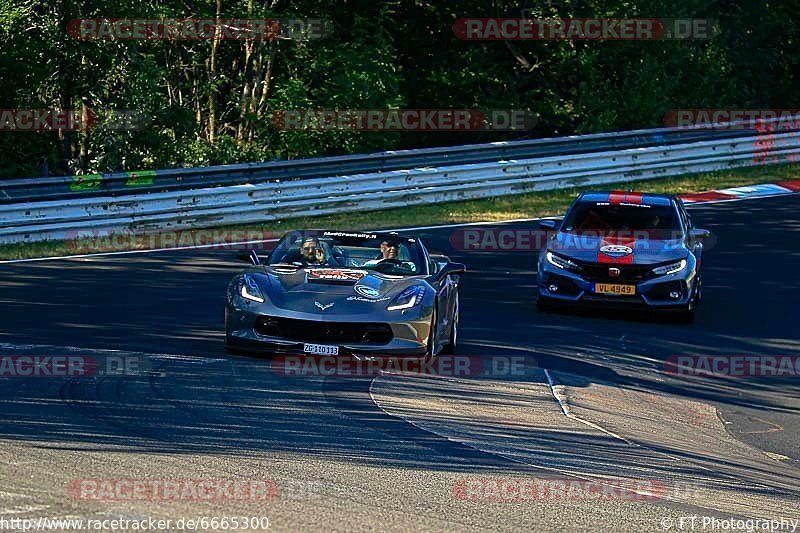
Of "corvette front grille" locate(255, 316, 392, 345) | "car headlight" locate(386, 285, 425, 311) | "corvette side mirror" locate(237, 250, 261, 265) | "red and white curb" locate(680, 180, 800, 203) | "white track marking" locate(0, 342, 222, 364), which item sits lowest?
"white track marking" locate(0, 342, 222, 364)

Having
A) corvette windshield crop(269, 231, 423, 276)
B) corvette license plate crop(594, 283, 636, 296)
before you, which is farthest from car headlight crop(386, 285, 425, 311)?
corvette license plate crop(594, 283, 636, 296)

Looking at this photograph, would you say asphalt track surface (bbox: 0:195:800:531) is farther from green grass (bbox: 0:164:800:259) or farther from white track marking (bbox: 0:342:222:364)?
green grass (bbox: 0:164:800:259)

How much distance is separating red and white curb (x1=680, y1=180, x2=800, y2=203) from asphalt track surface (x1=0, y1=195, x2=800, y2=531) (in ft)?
24.3

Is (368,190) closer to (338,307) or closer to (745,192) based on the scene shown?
(745,192)

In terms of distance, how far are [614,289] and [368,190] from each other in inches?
324

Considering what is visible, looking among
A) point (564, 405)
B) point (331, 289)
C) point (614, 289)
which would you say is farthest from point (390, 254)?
point (614, 289)

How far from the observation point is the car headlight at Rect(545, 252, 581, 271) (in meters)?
16.4

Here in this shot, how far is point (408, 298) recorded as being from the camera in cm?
1251

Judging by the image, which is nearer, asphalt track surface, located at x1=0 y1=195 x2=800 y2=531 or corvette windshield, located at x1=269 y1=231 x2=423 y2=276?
asphalt track surface, located at x1=0 y1=195 x2=800 y2=531

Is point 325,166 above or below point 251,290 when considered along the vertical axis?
above

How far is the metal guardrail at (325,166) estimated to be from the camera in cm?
2075

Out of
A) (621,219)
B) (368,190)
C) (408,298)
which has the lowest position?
(408,298)

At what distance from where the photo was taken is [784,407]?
13023 millimetres

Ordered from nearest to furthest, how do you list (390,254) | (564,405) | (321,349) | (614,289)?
1. (564,405)
2. (321,349)
3. (390,254)
4. (614,289)
